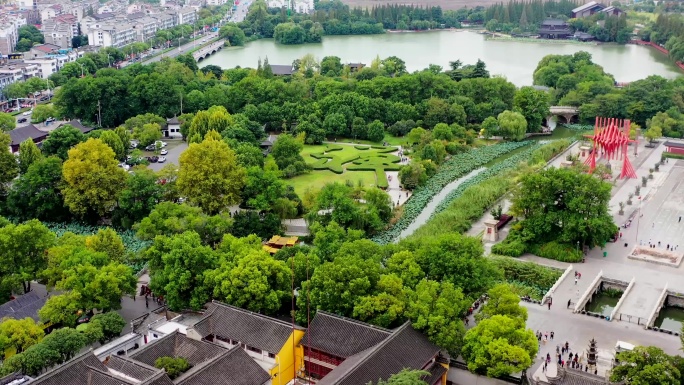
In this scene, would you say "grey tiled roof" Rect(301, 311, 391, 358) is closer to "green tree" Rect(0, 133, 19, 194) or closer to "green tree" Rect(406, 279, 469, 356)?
"green tree" Rect(406, 279, 469, 356)

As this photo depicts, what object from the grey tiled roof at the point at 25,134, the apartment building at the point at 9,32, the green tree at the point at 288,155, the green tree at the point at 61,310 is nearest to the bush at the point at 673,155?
the green tree at the point at 288,155

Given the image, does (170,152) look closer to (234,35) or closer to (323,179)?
(323,179)

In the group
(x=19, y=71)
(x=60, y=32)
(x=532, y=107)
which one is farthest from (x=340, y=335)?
(x=60, y=32)

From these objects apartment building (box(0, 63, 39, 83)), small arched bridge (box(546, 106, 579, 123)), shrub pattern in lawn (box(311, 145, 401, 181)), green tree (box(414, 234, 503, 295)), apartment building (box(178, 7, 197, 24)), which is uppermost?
apartment building (box(178, 7, 197, 24))

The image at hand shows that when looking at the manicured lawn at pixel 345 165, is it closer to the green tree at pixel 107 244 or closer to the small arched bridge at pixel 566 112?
the green tree at pixel 107 244

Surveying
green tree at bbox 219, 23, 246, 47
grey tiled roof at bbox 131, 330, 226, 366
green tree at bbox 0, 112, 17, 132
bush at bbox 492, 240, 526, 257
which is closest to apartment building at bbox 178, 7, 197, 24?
green tree at bbox 219, 23, 246, 47

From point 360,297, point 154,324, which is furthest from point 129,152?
point 360,297
